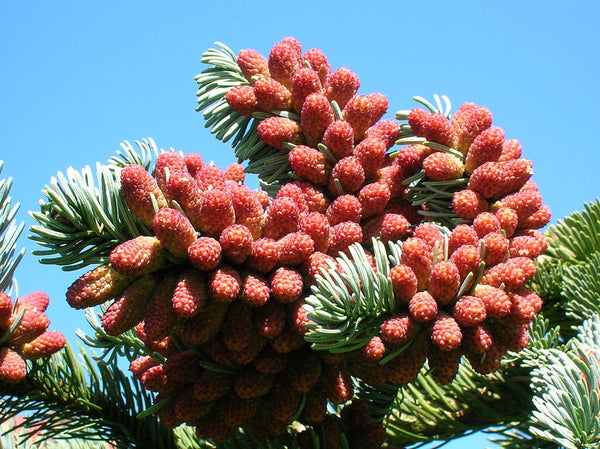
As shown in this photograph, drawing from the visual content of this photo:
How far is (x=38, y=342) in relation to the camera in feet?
4.79

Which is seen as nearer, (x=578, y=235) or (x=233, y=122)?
(x=233, y=122)

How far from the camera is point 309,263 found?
1233mm

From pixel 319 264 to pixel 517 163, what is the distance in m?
0.46

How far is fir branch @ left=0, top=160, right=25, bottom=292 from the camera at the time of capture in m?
1.46

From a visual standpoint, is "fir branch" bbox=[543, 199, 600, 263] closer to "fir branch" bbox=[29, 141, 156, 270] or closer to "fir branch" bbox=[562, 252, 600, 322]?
"fir branch" bbox=[562, 252, 600, 322]

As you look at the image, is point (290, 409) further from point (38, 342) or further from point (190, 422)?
point (38, 342)

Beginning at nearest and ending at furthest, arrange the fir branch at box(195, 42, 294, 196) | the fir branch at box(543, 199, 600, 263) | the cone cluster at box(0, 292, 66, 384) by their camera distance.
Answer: the cone cluster at box(0, 292, 66, 384) < the fir branch at box(195, 42, 294, 196) < the fir branch at box(543, 199, 600, 263)

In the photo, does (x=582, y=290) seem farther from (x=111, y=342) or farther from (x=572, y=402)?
(x=111, y=342)

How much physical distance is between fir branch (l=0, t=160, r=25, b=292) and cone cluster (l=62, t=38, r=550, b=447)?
304 mm

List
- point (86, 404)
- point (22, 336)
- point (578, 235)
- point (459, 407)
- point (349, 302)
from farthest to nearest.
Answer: point (578, 235) < point (459, 407) < point (86, 404) < point (22, 336) < point (349, 302)

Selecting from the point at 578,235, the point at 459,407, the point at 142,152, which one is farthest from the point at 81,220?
the point at 578,235

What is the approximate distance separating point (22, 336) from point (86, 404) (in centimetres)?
31

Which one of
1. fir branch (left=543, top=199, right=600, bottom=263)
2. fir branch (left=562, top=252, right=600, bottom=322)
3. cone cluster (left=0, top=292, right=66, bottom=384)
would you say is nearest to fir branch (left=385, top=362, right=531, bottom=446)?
fir branch (left=562, top=252, right=600, bottom=322)

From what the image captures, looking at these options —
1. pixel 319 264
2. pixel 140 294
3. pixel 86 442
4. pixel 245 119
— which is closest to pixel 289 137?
pixel 245 119
